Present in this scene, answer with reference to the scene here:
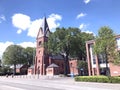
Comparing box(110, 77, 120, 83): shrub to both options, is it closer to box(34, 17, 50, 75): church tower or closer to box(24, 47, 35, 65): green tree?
box(34, 17, 50, 75): church tower

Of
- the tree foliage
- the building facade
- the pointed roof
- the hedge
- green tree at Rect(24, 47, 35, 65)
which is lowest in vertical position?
the hedge

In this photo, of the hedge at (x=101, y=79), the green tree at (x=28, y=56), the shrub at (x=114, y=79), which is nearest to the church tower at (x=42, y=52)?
the green tree at (x=28, y=56)

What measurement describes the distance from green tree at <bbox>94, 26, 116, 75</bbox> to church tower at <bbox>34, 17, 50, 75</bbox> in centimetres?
4094

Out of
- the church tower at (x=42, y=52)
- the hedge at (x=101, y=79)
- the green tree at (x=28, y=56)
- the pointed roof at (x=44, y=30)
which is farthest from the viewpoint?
the green tree at (x=28, y=56)

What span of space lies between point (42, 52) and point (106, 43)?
1745 inches

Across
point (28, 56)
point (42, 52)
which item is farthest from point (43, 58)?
point (28, 56)

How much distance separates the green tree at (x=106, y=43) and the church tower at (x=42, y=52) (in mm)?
40937

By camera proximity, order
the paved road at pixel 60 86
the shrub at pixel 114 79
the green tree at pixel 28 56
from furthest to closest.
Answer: the green tree at pixel 28 56 < the shrub at pixel 114 79 < the paved road at pixel 60 86

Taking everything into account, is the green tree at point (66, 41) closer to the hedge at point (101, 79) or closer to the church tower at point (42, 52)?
the church tower at point (42, 52)

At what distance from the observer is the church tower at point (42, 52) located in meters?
69.7

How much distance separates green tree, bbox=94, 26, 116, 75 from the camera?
28.6 meters

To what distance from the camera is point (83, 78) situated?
31.0 m

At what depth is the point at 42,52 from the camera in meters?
70.3

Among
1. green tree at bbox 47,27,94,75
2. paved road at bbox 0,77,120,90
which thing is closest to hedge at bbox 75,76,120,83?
paved road at bbox 0,77,120,90
